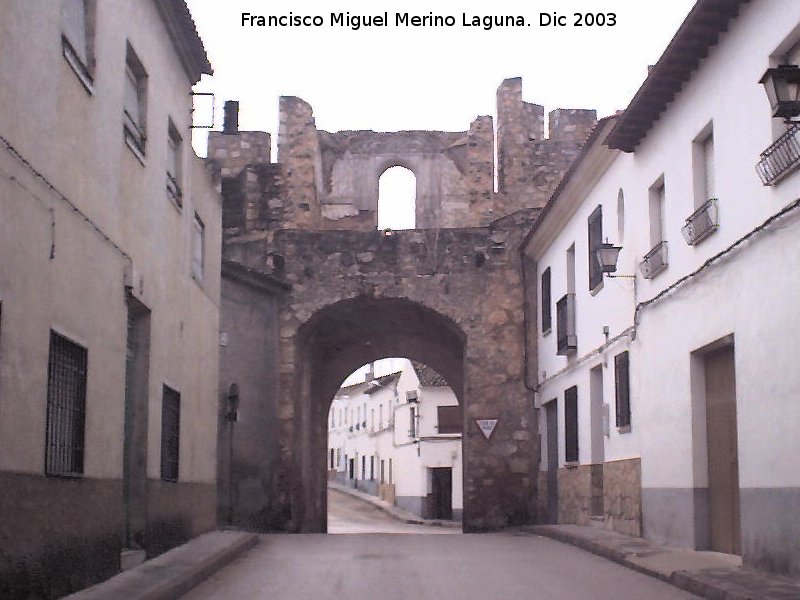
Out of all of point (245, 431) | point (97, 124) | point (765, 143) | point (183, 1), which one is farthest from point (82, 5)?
point (245, 431)

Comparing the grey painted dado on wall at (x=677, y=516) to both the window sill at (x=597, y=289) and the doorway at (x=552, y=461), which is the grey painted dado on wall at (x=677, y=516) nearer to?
the window sill at (x=597, y=289)

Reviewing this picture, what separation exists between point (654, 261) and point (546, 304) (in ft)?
24.8

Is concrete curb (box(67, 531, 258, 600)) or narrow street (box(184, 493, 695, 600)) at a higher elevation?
concrete curb (box(67, 531, 258, 600))

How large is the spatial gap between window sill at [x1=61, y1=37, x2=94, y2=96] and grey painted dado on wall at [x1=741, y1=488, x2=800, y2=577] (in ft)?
19.7

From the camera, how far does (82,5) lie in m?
9.17

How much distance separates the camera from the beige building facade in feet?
23.3

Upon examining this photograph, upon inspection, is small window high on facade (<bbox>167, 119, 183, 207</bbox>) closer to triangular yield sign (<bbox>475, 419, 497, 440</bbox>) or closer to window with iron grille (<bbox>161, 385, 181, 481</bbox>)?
window with iron grille (<bbox>161, 385, 181, 481</bbox>)

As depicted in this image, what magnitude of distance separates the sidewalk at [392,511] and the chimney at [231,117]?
1562 cm

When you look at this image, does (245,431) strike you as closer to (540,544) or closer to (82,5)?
(540,544)

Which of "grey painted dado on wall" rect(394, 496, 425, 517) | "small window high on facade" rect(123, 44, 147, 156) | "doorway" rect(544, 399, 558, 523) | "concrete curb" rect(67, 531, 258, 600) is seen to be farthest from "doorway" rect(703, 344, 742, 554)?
"grey painted dado on wall" rect(394, 496, 425, 517)

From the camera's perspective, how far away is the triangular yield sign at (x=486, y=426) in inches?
816

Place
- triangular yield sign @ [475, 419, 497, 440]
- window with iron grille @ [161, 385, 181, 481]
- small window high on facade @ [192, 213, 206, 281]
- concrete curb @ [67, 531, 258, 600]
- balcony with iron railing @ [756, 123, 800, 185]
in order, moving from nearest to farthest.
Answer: concrete curb @ [67, 531, 258, 600] → balcony with iron railing @ [756, 123, 800, 185] → window with iron grille @ [161, 385, 181, 481] → small window high on facade @ [192, 213, 206, 281] → triangular yield sign @ [475, 419, 497, 440]

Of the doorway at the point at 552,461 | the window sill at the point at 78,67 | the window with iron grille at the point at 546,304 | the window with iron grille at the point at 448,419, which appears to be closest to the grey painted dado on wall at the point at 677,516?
the doorway at the point at 552,461

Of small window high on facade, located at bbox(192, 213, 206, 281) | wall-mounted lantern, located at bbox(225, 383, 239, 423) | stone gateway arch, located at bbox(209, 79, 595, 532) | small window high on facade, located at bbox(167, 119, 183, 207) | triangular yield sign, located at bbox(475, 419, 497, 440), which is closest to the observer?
small window high on facade, located at bbox(167, 119, 183, 207)
